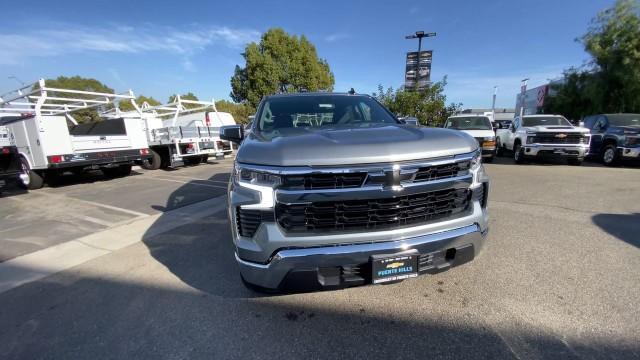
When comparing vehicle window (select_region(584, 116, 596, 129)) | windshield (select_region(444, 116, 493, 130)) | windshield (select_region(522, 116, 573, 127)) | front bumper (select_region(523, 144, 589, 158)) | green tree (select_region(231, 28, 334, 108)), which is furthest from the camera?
green tree (select_region(231, 28, 334, 108))

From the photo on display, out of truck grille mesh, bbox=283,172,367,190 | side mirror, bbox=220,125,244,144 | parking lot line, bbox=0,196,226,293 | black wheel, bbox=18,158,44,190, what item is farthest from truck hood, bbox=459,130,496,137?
black wheel, bbox=18,158,44,190

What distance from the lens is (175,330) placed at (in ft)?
7.57

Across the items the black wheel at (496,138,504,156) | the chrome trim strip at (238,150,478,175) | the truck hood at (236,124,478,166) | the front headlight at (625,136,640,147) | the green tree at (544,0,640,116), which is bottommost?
the black wheel at (496,138,504,156)

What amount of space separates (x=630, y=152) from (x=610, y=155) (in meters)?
0.70

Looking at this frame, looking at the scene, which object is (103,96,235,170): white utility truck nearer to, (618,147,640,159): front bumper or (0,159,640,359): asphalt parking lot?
(0,159,640,359): asphalt parking lot

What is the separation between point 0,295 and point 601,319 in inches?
205

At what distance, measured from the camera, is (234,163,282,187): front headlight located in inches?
78.4

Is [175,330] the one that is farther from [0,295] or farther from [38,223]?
[38,223]

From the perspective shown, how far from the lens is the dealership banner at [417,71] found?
64.6 ft

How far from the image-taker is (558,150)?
961cm

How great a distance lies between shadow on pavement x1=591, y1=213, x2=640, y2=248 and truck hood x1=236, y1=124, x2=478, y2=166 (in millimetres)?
2989

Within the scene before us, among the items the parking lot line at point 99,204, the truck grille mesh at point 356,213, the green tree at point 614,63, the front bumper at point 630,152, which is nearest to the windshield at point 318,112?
the truck grille mesh at point 356,213

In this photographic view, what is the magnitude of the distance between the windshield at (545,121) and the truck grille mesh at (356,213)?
37.9 feet

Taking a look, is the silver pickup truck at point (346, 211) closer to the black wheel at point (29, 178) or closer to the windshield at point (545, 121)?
the black wheel at point (29, 178)
